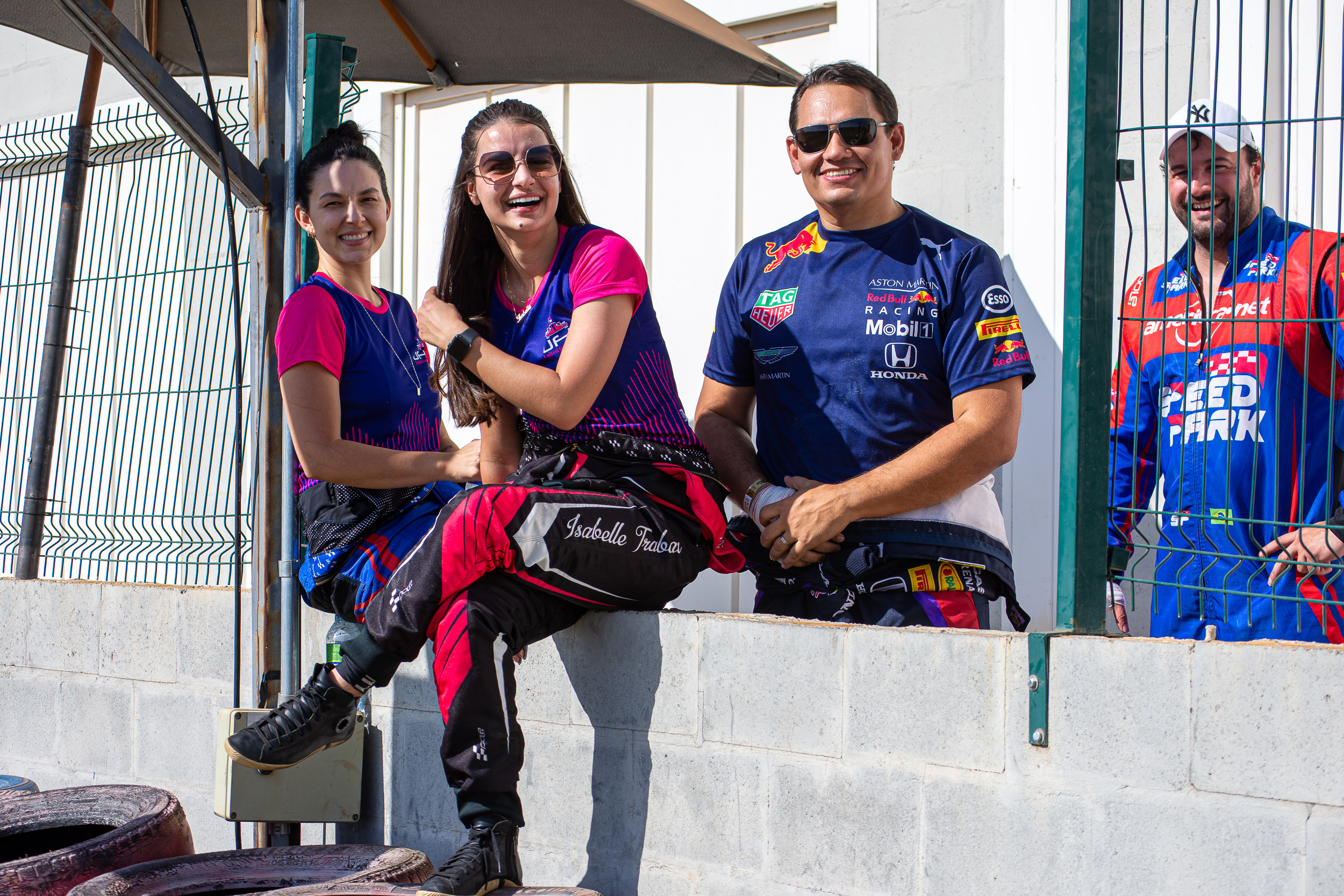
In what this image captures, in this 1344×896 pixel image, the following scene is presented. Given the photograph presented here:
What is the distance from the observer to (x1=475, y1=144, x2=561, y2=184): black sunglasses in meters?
2.89

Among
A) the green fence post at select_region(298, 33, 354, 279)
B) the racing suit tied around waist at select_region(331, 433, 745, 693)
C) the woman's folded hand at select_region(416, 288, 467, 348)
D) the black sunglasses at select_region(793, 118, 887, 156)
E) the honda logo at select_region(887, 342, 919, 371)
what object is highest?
the green fence post at select_region(298, 33, 354, 279)

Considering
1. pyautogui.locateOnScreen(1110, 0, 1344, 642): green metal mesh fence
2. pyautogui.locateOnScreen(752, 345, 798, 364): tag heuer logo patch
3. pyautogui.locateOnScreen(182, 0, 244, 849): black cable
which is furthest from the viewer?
pyautogui.locateOnScreen(182, 0, 244, 849): black cable

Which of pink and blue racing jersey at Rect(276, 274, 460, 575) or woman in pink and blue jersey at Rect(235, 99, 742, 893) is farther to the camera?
pink and blue racing jersey at Rect(276, 274, 460, 575)

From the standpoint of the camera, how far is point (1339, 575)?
2326mm

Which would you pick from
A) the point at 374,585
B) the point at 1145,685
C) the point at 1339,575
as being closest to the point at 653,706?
the point at 374,585

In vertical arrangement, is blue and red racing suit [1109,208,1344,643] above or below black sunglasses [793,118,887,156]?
below

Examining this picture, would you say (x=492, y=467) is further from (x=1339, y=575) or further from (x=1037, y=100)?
(x=1037, y=100)

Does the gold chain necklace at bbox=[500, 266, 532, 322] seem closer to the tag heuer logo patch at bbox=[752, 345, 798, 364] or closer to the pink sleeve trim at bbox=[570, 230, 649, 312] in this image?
the pink sleeve trim at bbox=[570, 230, 649, 312]

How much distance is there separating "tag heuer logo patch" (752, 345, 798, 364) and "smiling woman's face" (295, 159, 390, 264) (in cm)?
115

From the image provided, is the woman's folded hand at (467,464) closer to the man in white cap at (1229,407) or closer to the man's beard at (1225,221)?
the man in white cap at (1229,407)

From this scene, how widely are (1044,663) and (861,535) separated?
662mm

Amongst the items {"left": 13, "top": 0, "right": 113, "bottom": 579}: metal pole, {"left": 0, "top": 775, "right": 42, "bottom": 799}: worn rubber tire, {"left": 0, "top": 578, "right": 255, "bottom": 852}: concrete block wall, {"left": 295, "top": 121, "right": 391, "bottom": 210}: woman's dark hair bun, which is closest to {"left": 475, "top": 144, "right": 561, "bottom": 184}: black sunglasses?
{"left": 295, "top": 121, "right": 391, "bottom": 210}: woman's dark hair bun

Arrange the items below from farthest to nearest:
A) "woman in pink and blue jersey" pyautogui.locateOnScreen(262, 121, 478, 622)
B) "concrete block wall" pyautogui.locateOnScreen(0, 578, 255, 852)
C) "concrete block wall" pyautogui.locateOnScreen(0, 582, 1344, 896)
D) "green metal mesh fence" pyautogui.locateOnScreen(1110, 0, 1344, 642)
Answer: "concrete block wall" pyautogui.locateOnScreen(0, 578, 255, 852), "woman in pink and blue jersey" pyautogui.locateOnScreen(262, 121, 478, 622), "green metal mesh fence" pyautogui.locateOnScreen(1110, 0, 1344, 642), "concrete block wall" pyautogui.locateOnScreen(0, 582, 1344, 896)

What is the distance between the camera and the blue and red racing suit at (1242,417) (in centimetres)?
258
